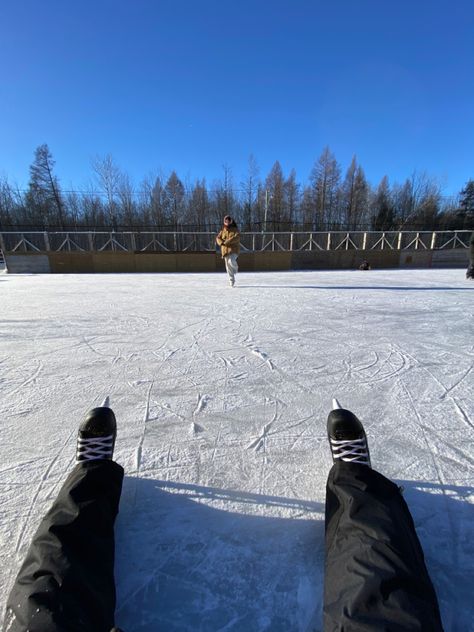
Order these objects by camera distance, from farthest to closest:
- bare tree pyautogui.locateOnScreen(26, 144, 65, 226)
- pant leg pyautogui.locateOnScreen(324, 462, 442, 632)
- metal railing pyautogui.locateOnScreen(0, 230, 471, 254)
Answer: bare tree pyautogui.locateOnScreen(26, 144, 65, 226), metal railing pyautogui.locateOnScreen(0, 230, 471, 254), pant leg pyautogui.locateOnScreen(324, 462, 442, 632)

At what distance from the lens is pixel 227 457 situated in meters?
1.58

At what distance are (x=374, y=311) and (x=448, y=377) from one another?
8.44 ft

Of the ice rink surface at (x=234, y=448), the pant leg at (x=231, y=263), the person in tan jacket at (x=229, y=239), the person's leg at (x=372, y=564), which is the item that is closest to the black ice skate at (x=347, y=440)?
the person's leg at (x=372, y=564)

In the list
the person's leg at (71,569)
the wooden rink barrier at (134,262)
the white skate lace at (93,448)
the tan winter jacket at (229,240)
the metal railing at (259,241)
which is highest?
the metal railing at (259,241)

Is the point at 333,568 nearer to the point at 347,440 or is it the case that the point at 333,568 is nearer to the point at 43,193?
the point at 347,440

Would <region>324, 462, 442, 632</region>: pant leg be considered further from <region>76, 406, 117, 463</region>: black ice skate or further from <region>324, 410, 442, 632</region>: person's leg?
<region>76, 406, 117, 463</region>: black ice skate

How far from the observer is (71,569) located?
825 millimetres

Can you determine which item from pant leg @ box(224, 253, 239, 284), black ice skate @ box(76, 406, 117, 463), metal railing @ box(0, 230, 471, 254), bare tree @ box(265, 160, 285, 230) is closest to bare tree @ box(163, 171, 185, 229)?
bare tree @ box(265, 160, 285, 230)

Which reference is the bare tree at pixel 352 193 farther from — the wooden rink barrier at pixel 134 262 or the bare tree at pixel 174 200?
the wooden rink barrier at pixel 134 262

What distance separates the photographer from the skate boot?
1249mm

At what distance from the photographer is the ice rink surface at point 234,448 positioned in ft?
3.25

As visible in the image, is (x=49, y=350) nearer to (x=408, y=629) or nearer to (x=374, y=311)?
(x=408, y=629)

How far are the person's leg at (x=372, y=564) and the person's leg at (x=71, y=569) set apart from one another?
2.12 feet

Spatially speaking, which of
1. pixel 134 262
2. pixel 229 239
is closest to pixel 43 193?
pixel 134 262
